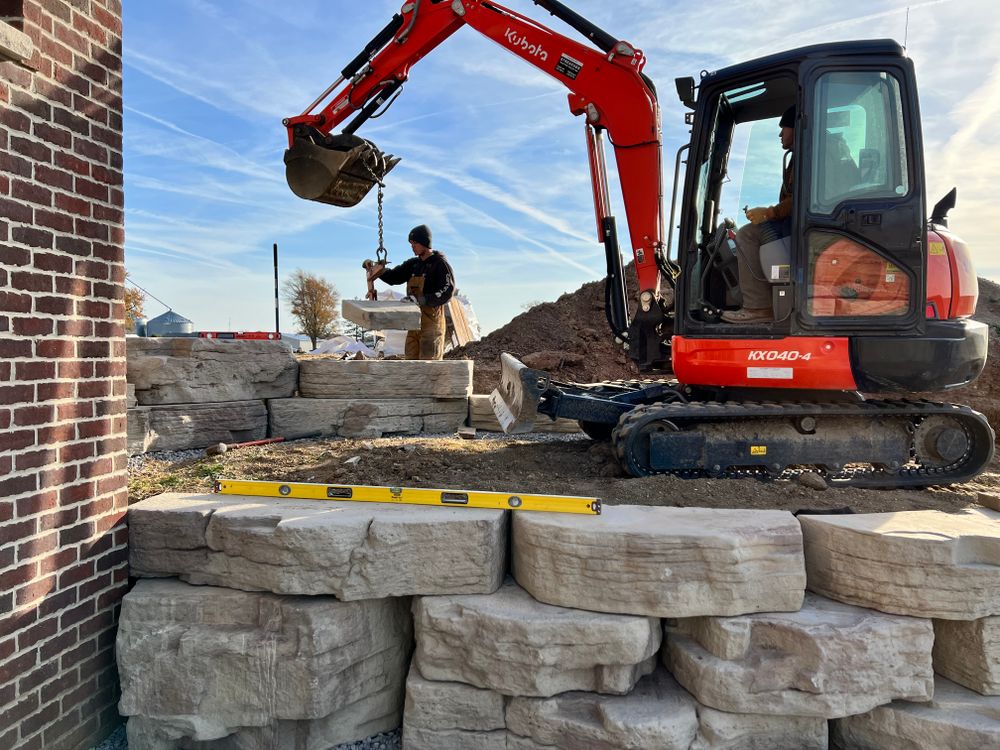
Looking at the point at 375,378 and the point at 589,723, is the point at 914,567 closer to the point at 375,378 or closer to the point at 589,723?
the point at 589,723

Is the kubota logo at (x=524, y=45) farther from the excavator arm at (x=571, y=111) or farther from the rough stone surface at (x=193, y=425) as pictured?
the rough stone surface at (x=193, y=425)

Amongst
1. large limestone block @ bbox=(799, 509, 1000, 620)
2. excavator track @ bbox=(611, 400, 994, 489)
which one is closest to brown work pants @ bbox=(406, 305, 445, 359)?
excavator track @ bbox=(611, 400, 994, 489)

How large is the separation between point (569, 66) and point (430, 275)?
2995 millimetres

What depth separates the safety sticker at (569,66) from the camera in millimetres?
5902

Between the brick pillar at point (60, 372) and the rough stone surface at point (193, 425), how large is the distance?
8.47 feet

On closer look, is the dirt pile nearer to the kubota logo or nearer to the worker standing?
the worker standing

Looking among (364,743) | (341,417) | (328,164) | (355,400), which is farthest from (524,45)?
(364,743)

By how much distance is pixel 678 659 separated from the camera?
10.1ft

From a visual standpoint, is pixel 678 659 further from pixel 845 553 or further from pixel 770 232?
pixel 770 232

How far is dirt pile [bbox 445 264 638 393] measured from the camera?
1241cm

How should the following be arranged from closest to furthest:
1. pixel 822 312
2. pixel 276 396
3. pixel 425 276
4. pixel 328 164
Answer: pixel 822 312, pixel 328 164, pixel 276 396, pixel 425 276

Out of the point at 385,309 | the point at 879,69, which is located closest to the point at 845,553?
the point at 879,69

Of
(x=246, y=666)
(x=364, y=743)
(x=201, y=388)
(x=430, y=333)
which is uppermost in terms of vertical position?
(x=430, y=333)

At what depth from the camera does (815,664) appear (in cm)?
284
